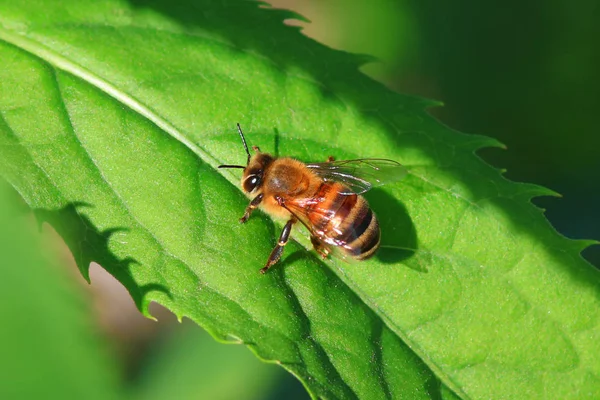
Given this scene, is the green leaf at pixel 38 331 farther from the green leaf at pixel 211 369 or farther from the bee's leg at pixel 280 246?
the green leaf at pixel 211 369

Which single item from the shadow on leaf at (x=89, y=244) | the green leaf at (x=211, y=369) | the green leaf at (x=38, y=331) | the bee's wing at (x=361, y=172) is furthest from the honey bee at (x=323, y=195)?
the green leaf at (x=38, y=331)

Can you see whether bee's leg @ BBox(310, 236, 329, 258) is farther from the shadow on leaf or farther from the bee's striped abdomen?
the shadow on leaf

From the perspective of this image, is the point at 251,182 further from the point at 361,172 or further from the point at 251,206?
the point at 361,172

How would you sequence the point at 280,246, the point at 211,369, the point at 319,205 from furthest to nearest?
the point at 211,369 < the point at 319,205 < the point at 280,246

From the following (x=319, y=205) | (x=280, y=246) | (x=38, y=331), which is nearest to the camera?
(x=38, y=331)

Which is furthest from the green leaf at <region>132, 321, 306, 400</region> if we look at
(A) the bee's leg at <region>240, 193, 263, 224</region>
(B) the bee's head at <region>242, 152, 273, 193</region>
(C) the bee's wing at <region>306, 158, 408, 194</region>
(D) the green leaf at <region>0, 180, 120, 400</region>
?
(D) the green leaf at <region>0, 180, 120, 400</region>

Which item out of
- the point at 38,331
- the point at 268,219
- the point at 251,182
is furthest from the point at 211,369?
the point at 38,331

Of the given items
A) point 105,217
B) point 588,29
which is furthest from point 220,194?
point 588,29
